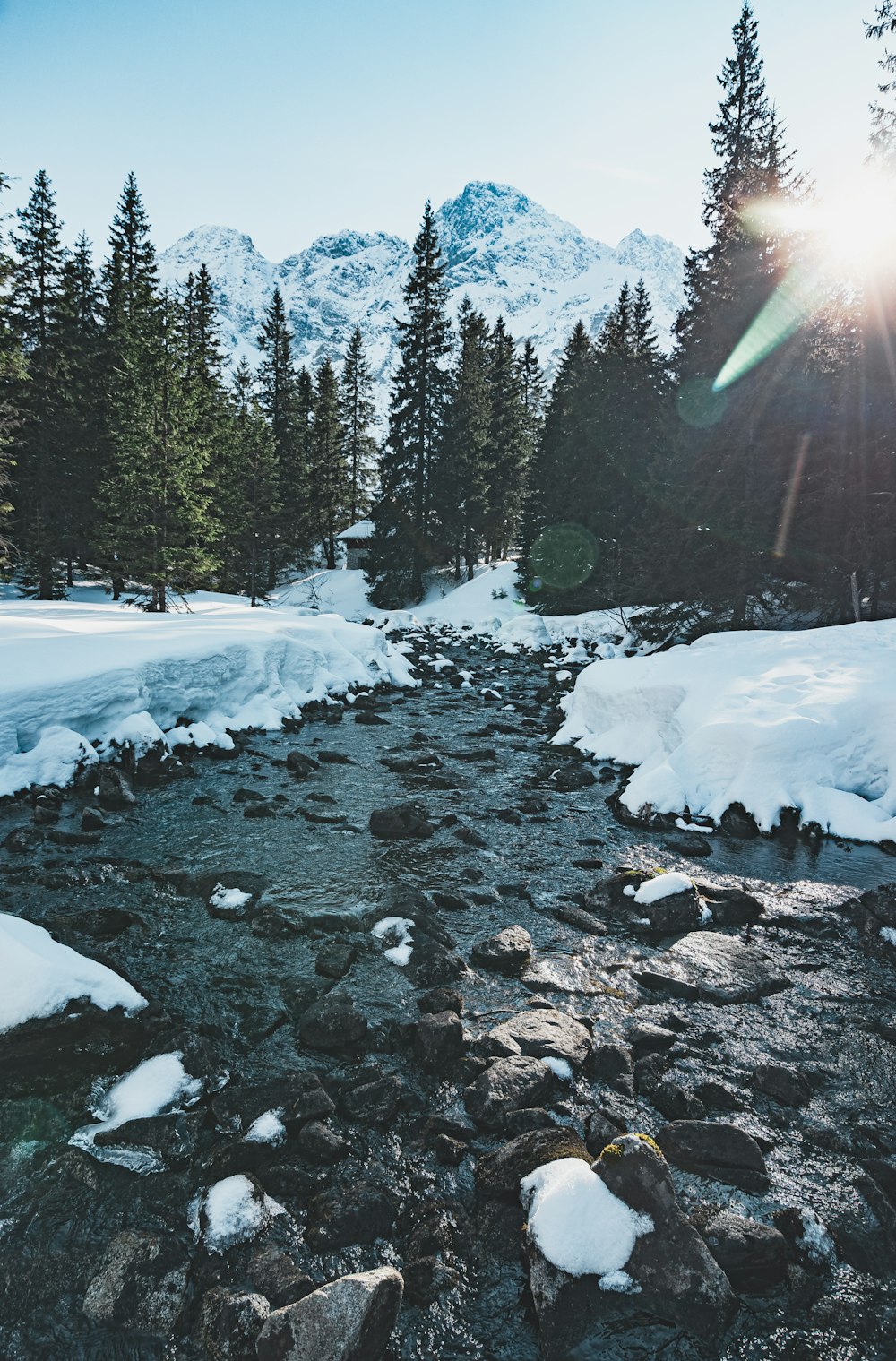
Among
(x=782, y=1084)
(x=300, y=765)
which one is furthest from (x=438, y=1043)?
(x=300, y=765)

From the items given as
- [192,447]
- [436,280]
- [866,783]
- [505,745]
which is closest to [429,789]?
[505,745]

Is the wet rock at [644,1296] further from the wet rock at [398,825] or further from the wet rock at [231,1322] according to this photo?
the wet rock at [398,825]

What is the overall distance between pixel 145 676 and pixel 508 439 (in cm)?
3732

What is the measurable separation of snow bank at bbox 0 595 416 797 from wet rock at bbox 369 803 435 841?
5154 millimetres

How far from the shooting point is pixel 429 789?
10812 millimetres

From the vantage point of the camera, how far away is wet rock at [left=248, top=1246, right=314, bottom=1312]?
A: 3.02m

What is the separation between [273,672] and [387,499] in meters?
24.7

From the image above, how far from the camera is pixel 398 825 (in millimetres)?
8977

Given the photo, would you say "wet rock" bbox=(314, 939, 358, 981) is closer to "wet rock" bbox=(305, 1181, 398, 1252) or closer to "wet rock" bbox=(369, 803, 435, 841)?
"wet rock" bbox=(305, 1181, 398, 1252)

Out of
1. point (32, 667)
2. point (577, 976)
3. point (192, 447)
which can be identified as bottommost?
point (577, 976)

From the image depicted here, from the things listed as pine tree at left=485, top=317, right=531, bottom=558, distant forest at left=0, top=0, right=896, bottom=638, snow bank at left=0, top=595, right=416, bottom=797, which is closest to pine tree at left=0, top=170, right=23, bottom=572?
distant forest at left=0, top=0, right=896, bottom=638

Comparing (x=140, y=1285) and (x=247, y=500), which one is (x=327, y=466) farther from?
(x=140, y=1285)

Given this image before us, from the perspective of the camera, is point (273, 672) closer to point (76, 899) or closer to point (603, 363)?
point (76, 899)

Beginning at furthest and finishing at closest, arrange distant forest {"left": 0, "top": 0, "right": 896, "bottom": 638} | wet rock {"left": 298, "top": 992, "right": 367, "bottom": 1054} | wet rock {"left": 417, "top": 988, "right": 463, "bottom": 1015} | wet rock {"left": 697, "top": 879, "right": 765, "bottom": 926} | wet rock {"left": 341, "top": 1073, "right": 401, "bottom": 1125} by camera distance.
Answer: distant forest {"left": 0, "top": 0, "right": 896, "bottom": 638} < wet rock {"left": 697, "top": 879, "right": 765, "bottom": 926} < wet rock {"left": 417, "top": 988, "right": 463, "bottom": 1015} < wet rock {"left": 298, "top": 992, "right": 367, "bottom": 1054} < wet rock {"left": 341, "top": 1073, "right": 401, "bottom": 1125}
